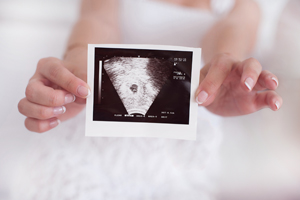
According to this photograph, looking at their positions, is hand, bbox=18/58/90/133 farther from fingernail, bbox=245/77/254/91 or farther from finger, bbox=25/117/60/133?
fingernail, bbox=245/77/254/91

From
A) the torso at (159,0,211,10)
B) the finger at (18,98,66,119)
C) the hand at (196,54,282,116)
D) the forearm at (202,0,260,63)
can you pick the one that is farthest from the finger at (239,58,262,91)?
the finger at (18,98,66,119)

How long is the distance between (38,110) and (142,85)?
0.99 feet

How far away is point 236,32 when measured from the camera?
90cm

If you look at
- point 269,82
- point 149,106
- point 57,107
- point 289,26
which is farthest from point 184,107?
point 289,26

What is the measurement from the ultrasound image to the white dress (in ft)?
0.69

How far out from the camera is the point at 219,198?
0.81 m

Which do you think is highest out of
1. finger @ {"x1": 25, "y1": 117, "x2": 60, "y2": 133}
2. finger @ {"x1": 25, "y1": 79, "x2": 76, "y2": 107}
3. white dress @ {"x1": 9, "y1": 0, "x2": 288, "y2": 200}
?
finger @ {"x1": 25, "y1": 79, "x2": 76, "y2": 107}

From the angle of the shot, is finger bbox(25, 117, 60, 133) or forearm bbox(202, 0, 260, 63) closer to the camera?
finger bbox(25, 117, 60, 133)

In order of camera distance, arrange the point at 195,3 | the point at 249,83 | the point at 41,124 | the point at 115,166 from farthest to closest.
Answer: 1. the point at 195,3
2. the point at 115,166
3. the point at 41,124
4. the point at 249,83

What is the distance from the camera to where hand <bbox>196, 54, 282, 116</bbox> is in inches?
25.1

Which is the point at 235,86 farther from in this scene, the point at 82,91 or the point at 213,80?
the point at 82,91

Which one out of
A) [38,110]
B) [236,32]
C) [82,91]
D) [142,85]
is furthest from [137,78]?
[236,32]

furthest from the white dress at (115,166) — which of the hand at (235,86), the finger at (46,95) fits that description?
the finger at (46,95)

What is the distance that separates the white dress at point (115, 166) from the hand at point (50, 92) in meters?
0.14
